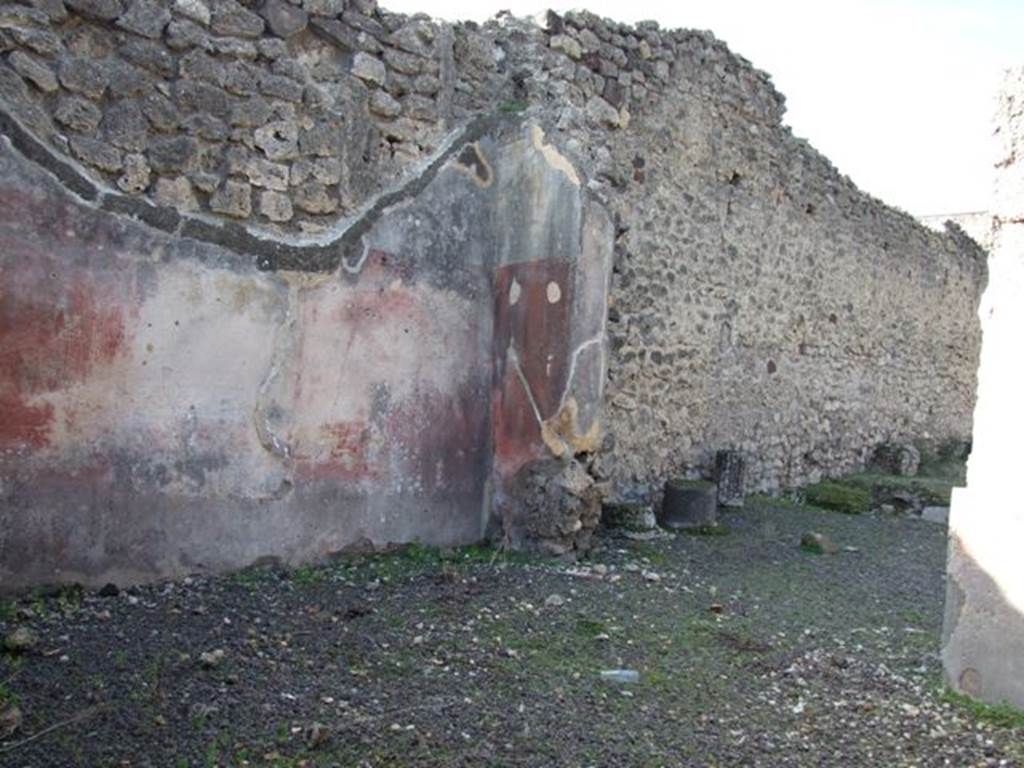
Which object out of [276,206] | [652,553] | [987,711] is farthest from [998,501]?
[276,206]

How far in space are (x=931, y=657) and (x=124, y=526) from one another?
3568 mm

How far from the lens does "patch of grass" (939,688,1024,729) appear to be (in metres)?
3.16

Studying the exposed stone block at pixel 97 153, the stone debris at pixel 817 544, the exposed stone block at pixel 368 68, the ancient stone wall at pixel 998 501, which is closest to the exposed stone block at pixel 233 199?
the exposed stone block at pixel 97 153

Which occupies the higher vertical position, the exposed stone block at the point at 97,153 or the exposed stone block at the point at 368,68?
the exposed stone block at the point at 368,68

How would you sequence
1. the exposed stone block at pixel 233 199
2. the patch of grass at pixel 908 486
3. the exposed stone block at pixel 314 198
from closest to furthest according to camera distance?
the exposed stone block at pixel 233 199 → the exposed stone block at pixel 314 198 → the patch of grass at pixel 908 486

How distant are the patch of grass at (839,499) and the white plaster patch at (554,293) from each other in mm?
4403

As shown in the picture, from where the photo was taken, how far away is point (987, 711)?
325 centimetres

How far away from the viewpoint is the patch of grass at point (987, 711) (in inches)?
125

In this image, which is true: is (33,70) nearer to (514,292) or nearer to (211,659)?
(211,659)

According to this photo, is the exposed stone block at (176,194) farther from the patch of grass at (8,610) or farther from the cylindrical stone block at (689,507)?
the cylindrical stone block at (689,507)

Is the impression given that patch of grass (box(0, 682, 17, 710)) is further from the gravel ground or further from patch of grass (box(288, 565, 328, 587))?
patch of grass (box(288, 565, 328, 587))

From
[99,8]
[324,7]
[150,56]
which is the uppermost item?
[324,7]

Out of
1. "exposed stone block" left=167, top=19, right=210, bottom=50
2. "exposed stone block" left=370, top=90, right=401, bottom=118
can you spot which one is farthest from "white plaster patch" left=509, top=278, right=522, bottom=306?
"exposed stone block" left=167, top=19, right=210, bottom=50

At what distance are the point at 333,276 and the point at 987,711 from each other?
3.42 m
